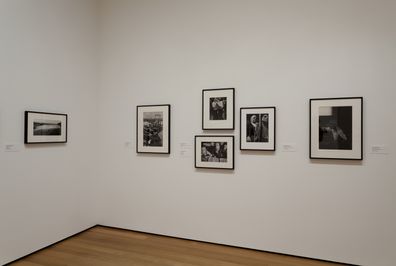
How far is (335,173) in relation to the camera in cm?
375

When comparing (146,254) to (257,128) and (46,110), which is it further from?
(46,110)

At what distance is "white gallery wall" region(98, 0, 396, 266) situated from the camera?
361cm

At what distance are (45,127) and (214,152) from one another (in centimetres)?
238

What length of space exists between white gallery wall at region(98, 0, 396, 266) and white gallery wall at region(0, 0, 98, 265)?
0.33 metres

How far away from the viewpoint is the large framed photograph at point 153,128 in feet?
15.2

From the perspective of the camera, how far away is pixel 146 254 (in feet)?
13.0

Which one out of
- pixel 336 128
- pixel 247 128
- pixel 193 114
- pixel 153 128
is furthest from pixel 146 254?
pixel 336 128

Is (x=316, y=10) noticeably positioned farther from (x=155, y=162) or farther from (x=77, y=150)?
(x=77, y=150)

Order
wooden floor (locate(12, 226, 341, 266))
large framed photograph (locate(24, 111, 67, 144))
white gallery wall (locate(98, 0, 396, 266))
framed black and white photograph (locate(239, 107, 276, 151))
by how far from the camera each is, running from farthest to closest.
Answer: framed black and white photograph (locate(239, 107, 276, 151))
large framed photograph (locate(24, 111, 67, 144))
wooden floor (locate(12, 226, 341, 266))
white gallery wall (locate(98, 0, 396, 266))

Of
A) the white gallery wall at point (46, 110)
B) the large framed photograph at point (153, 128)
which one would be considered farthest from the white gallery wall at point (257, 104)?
the white gallery wall at point (46, 110)

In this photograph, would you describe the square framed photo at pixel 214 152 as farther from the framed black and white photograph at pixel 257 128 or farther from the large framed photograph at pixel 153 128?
the large framed photograph at pixel 153 128

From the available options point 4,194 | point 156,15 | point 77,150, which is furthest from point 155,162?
point 156,15

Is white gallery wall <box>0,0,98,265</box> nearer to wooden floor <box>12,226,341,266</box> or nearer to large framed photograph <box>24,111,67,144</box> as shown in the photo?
large framed photograph <box>24,111,67,144</box>

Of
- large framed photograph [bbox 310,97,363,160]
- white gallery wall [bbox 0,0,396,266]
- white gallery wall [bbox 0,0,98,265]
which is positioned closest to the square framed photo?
white gallery wall [bbox 0,0,396,266]
